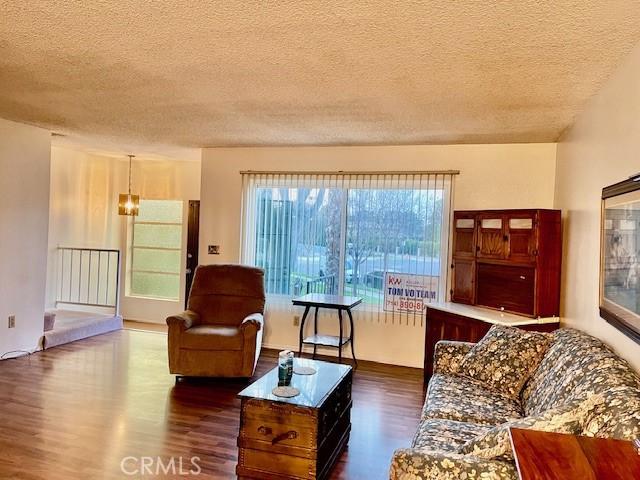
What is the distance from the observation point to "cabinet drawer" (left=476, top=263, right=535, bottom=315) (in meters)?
4.02

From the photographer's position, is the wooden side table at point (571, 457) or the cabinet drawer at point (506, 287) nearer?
the wooden side table at point (571, 457)

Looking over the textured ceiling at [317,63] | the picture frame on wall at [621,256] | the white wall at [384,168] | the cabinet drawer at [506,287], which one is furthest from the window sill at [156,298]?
the picture frame on wall at [621,256]

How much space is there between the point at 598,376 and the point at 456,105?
2167mm

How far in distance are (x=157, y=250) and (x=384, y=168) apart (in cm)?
386

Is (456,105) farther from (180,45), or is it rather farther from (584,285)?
(180,45)

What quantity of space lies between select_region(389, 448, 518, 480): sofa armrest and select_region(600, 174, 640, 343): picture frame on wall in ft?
2.91

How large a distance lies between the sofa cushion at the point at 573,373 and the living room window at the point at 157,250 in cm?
542

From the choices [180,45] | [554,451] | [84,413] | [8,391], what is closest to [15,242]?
[8,391]

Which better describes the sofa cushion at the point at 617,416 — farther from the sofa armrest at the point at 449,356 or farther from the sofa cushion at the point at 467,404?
the sofa armrest at the point at 449,356

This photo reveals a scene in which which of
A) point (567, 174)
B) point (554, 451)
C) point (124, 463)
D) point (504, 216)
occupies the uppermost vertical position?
point (567, 174)

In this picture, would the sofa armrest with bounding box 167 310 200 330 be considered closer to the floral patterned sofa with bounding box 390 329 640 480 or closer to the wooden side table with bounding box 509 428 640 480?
the floral patterned sofa with bounding box 390 329 640 480

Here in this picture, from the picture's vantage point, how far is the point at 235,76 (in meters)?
2.98

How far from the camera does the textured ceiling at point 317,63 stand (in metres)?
2.08

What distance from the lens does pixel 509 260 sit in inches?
162
